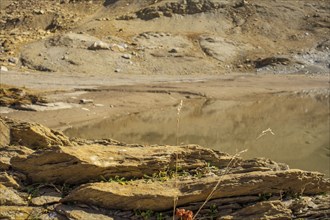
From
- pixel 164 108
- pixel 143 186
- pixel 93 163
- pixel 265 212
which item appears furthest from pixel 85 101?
pixel 265 212

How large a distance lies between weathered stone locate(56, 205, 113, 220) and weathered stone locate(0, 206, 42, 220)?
12.7 inches

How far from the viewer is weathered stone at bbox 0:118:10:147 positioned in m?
8.24

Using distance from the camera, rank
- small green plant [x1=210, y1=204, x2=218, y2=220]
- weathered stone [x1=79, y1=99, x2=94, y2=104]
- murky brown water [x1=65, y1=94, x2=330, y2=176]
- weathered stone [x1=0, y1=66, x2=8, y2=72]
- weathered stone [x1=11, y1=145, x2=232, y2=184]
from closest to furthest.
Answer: small green plant [x1=210, y1=204, x2=218, y2=220]
weathered stone [x1=11, y1=145, x2=232, y2=184]
murky brown water [x1=65, y1=94, x2=330, y2=176]
weathered stone [x1=79, y1=99, x2=94, y2=104]
weathered stone [x1=0, y1=66, x2=8, y2=72]

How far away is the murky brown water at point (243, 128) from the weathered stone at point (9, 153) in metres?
12.7

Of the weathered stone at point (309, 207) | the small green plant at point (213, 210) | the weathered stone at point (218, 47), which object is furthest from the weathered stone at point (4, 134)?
the weathered stone at point (218, 47)

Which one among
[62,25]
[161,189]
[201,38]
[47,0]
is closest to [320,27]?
[201,38]

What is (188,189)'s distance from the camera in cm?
700

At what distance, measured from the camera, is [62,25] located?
49.5 m

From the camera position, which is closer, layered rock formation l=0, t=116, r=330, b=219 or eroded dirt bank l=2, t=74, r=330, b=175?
layered rock formation l=0, t=116, r=330, b=219

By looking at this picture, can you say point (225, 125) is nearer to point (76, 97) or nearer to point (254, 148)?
point (254, 148)

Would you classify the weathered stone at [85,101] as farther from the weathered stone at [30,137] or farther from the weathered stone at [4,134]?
the weathered stone at [4,134]

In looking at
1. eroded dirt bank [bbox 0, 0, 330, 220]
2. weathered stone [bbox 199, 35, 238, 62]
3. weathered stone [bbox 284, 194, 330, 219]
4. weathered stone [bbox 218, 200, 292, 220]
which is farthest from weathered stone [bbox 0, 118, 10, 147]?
weathered stone [bbox 199, 35, 238, 62]

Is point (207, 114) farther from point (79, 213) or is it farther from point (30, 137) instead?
point (79, 213)

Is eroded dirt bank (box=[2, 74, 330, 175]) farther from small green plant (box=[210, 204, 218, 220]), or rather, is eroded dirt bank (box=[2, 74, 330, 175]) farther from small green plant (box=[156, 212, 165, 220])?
small green plant (box=[156, 212, 165, 220])
